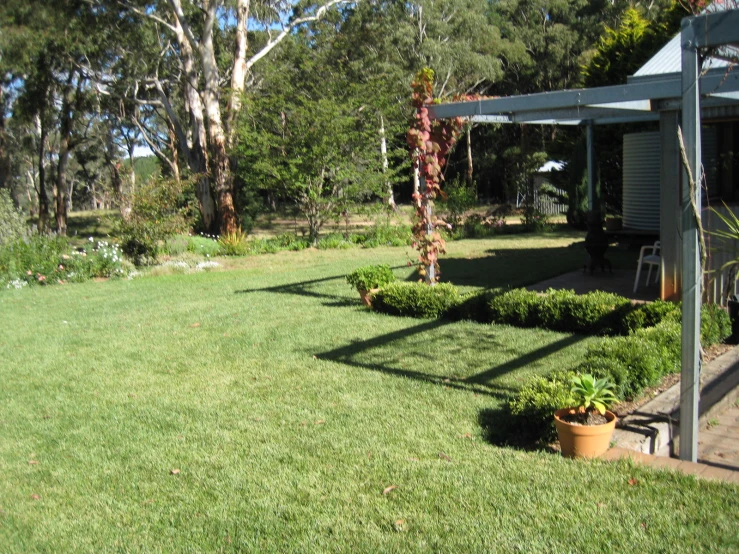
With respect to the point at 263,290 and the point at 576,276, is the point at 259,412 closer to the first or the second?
the point at 263,290

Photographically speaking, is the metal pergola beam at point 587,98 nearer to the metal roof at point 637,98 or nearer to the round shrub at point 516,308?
the metal roof at point 637,98

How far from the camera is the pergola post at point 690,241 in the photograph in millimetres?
4059

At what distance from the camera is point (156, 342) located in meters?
8.18

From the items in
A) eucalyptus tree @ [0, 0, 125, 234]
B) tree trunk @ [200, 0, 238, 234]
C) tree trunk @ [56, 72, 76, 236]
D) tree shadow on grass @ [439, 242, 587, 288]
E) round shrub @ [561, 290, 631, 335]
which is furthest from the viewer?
tree trunk @ [56, 72, 76, 236]

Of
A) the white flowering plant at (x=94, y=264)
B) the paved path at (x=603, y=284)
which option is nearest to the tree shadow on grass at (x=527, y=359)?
the paved path at (x=603, y=284)

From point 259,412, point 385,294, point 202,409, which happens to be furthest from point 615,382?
point 385,294

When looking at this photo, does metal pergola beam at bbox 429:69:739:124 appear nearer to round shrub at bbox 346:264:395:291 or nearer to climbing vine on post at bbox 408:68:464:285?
climbing vine on post at bbox 408:68:464:285

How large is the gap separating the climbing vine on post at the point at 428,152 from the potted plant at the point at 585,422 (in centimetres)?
481

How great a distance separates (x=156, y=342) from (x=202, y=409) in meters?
2.82

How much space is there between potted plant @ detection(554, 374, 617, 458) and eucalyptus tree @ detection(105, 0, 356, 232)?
1657 cm

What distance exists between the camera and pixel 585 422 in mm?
4332

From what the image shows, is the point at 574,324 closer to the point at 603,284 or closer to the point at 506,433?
the point at 603,284

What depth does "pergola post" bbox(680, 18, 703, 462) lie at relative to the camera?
4059 mm

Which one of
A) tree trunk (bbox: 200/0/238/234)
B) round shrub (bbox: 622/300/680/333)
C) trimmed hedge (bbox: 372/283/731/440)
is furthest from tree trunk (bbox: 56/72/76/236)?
round shrub (bbox: 622/300/680/333)
